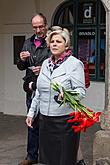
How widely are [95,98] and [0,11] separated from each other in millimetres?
3035

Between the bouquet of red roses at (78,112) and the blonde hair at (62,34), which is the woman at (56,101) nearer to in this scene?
the blonde hair at (62,34)

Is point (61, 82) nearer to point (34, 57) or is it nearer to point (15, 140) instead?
point (34, 57)

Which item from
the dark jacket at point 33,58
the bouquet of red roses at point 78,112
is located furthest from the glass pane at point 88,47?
the bouquet of red roses at point 78,112

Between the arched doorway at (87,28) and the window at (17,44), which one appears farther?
the window at (17,44)

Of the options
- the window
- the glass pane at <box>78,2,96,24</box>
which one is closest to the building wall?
the window

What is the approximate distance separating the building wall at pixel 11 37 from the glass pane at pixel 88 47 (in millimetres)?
819

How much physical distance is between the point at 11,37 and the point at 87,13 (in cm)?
186

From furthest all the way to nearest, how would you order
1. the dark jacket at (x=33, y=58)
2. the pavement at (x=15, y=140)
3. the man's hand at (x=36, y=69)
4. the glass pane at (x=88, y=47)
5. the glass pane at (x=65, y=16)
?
the glass pane at (x=65, y=16) → the glass pane at (x=88, y=47) → the pavement at (x=15, y=140) → the dark jacket at (x=33, y=58) → the man's hand at (x=36, y=69)

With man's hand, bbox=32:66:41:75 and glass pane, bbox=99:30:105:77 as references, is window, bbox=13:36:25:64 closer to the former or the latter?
glass pane, bbox=99:30:105:77

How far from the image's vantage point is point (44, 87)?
187 inches

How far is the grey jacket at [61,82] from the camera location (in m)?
4.62

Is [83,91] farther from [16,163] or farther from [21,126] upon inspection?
[21,126]

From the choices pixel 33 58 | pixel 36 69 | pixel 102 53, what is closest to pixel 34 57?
pixel 33 58

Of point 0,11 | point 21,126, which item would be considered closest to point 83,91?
point 21,126
